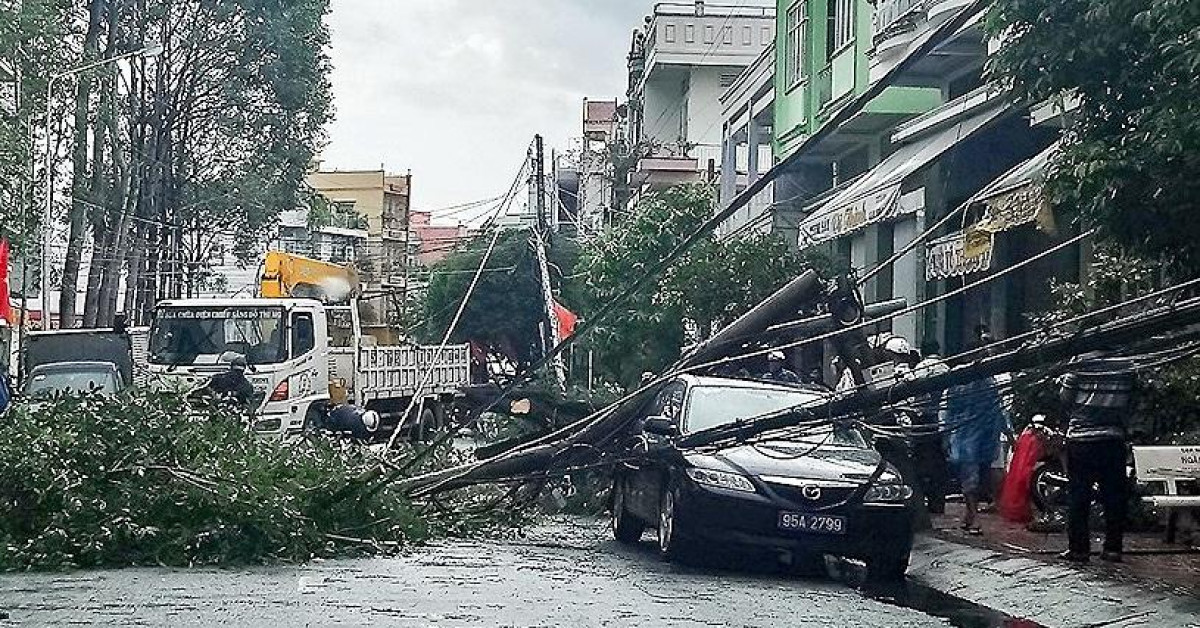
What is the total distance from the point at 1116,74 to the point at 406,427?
61.0 feet

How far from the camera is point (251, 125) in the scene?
43.2 m

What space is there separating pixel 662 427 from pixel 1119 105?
16.0 feet

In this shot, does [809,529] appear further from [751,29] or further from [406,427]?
[751,29]

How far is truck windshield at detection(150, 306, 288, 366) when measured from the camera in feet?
95.6

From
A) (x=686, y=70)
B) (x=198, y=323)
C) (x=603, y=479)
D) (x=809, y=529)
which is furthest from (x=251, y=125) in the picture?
(x=809, y=529)

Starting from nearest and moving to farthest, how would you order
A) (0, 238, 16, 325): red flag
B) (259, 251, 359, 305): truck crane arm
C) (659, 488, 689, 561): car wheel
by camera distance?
(659, 488, 689, 561): car wheel < (0, 238, 16, 325): red flag < (259, 251, 359, 305): truck crane arm

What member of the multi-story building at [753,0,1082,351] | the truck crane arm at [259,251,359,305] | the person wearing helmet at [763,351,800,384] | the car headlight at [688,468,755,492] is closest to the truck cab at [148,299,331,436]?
the truck crane arm at [259,251,359,305]

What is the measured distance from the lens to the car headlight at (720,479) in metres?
14.8

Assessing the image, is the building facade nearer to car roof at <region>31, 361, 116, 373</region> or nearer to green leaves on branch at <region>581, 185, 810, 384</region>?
green leaves on branch at <region>581, 185, 810, 384</region>

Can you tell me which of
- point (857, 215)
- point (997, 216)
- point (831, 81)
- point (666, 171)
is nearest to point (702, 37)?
point (666, 171)

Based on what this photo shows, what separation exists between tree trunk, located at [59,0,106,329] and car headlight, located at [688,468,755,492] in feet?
90.3

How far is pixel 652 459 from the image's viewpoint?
1591cm

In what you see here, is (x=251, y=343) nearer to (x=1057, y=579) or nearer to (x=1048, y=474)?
(x=1048, y=474)

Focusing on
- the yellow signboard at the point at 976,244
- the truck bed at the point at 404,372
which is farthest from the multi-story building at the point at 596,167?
the yellow signboard at the point at 976,244
